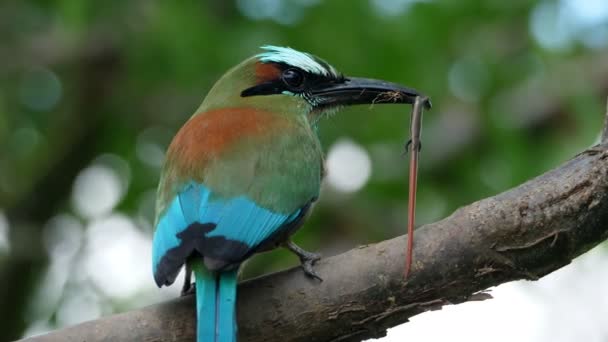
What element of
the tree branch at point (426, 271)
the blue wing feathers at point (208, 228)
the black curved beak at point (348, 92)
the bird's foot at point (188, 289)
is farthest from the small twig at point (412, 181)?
the black curved beak at point (348, 92)

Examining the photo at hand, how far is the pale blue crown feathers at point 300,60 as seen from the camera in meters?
5.00

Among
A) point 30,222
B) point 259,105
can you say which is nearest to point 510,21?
point 259,105

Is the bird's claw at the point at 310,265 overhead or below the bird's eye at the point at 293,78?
below

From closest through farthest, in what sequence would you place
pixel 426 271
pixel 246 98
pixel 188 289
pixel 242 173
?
pixel 426 271 < pixel 242 173 < pixel 188 289 < pixel 246 98

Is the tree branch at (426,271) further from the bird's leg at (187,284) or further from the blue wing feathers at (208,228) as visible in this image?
the bird's leg at (187,284)

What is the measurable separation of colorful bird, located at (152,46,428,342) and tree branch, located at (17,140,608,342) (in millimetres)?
144

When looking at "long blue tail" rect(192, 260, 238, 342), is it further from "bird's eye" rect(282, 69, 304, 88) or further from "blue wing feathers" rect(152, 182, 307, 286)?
"bird's eye" rect(282, 69, 304, 88)

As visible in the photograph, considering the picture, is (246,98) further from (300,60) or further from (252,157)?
(252,157)

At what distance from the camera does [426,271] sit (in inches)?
146

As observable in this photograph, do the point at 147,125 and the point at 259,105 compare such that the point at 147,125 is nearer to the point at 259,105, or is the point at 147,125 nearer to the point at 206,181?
the point at 259,105

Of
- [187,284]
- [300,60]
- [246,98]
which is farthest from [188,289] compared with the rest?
[300,60]

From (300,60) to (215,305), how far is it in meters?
1.63

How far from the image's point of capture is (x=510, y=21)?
7348 mm

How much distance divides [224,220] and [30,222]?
3.75 meters
